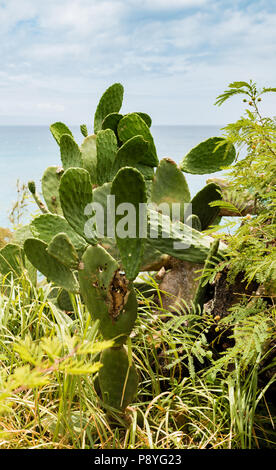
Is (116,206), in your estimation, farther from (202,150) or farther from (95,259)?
(202,150)

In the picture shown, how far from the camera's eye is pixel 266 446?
162 cm

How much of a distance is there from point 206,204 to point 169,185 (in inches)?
9.2

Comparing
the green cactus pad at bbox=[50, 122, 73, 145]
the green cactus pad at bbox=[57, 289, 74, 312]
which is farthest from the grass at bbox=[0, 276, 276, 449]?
the green cactus pad at bbox=[50, 122, 73, 145]

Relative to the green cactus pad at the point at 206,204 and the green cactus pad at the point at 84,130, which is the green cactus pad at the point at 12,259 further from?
the green cactus pad at the point at 206,204

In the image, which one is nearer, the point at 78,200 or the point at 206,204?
the point at 78,200

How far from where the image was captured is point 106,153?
6.31ft

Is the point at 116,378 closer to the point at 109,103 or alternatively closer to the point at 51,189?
the point at 51,189

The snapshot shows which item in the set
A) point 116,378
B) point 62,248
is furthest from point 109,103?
point 116,378

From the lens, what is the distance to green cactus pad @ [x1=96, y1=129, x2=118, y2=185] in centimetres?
189

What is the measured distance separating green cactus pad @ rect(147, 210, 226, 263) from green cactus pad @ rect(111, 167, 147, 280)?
0.51 m

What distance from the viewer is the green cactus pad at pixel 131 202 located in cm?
139

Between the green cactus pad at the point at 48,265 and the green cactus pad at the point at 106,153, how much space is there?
413mm

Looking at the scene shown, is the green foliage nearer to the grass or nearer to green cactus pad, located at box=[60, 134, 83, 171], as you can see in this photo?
the grass

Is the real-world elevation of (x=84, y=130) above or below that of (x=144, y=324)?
Result: above
